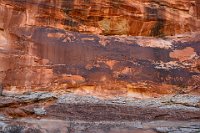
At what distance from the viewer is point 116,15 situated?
8445 millimetres

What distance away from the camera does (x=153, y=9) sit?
27.9 feet

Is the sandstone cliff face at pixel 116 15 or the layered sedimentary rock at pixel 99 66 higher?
the sandstone cliff face at pixel 116 15

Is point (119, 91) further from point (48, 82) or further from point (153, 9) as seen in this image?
point (153, 9)

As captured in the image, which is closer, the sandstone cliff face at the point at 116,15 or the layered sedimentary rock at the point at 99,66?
the layered sedimentary rock at the point at 99,66

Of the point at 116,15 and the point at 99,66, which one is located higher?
the point at 116,15

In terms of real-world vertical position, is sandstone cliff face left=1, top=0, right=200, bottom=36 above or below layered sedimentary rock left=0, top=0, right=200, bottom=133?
above

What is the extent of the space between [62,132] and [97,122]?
738 millimetres

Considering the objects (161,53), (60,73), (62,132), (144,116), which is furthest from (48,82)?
(161,53)

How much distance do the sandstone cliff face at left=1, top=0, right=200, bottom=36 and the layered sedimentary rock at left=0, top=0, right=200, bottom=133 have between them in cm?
2

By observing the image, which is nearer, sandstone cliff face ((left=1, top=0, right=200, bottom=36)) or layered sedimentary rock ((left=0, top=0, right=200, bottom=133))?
layered sedimentary rock ((left=0, top=0, right=200, bottom=133))

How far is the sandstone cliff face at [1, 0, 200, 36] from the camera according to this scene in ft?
26.2

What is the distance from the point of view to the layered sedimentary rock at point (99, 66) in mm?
6910

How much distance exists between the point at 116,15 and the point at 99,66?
1.42 meters

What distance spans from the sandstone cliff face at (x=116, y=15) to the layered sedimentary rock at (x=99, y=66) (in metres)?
0.02
